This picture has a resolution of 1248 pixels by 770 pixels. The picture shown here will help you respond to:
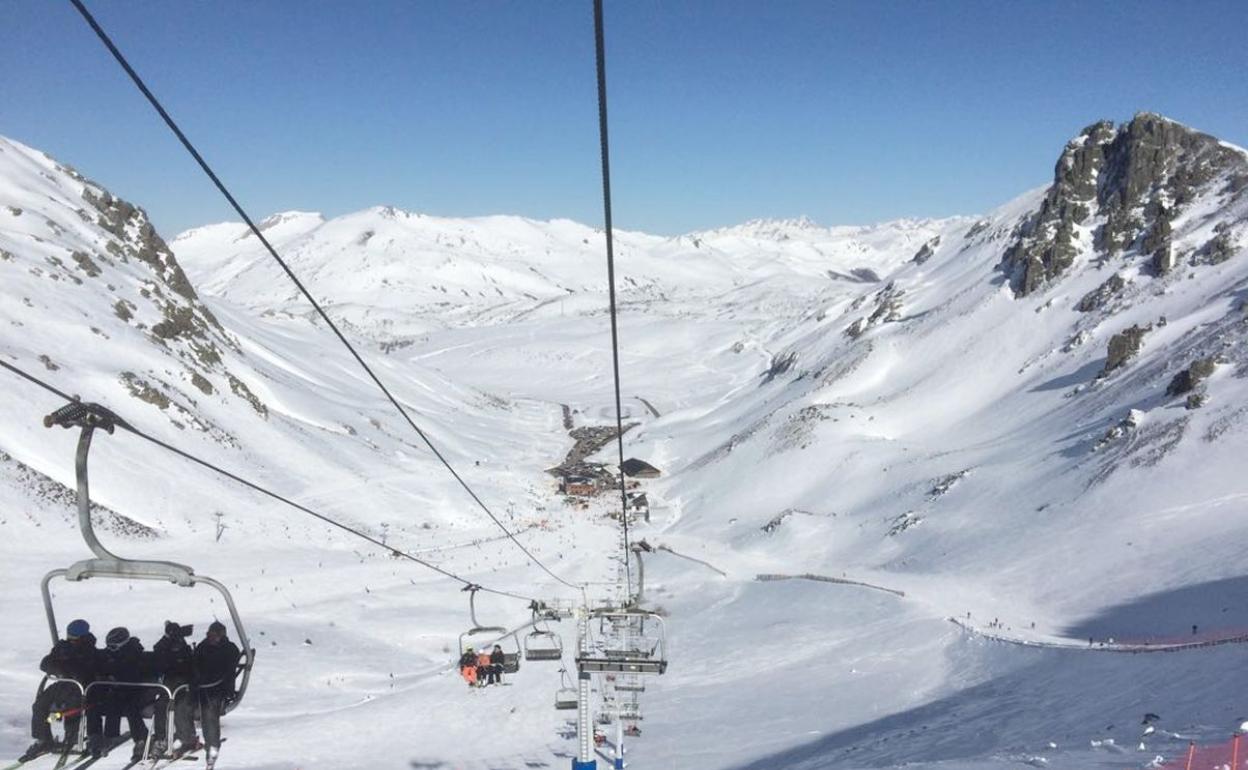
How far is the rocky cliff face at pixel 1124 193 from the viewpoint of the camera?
72.5 meters

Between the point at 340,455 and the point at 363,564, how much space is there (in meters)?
22.6

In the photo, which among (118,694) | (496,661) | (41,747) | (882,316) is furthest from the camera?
(882,316)

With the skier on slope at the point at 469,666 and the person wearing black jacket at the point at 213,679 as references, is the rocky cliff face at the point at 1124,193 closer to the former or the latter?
the skier on slope at the point at 469,666

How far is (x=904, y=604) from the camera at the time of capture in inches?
1209

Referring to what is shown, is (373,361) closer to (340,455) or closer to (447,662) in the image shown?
(340,455)

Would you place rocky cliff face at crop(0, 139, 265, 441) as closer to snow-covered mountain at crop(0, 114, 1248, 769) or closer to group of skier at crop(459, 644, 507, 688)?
snow-covered mountain at crop(0, 114, 1248, 769)

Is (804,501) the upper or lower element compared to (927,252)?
lower

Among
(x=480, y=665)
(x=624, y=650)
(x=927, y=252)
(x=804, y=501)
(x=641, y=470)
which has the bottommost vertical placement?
(x=480, y=665)

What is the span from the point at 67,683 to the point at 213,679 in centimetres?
137

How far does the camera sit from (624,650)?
53.7 feet

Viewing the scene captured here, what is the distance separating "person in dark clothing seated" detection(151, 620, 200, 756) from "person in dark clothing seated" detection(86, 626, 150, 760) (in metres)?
0.18

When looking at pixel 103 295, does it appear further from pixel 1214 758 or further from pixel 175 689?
pixel 1214 758

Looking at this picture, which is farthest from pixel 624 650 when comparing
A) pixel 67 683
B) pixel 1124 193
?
pixel 1124 193

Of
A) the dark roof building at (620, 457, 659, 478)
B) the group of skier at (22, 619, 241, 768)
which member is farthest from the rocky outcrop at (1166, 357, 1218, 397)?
the group of skier at (22, 619, 241, 768)
